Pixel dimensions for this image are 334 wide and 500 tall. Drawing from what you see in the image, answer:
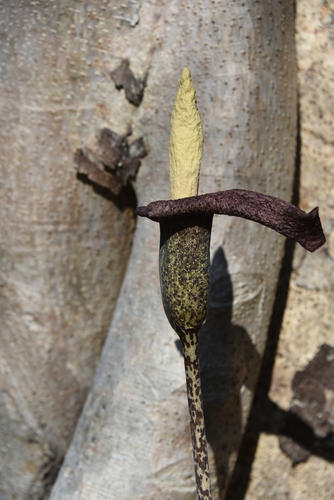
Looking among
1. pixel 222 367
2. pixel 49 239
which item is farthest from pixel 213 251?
pixel 49 239

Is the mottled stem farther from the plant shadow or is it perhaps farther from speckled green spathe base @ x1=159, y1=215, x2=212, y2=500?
the plant shadow

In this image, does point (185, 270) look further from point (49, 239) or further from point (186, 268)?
point (49, 239)

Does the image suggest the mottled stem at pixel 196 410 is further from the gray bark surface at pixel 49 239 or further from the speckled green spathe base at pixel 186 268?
the gray bark surface at pixel 49 239

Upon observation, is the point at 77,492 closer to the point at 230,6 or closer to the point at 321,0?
the point at 230,6

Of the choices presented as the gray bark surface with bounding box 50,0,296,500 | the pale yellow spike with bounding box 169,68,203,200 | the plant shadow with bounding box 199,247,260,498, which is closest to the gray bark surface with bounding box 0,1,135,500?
the gray bark surface with bounding box 50,0,296,500

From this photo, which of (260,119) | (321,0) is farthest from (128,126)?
(321,0)

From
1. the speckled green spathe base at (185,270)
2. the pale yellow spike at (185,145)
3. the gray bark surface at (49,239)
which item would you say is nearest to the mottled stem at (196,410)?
the speckled green spathe base at (185,270)
